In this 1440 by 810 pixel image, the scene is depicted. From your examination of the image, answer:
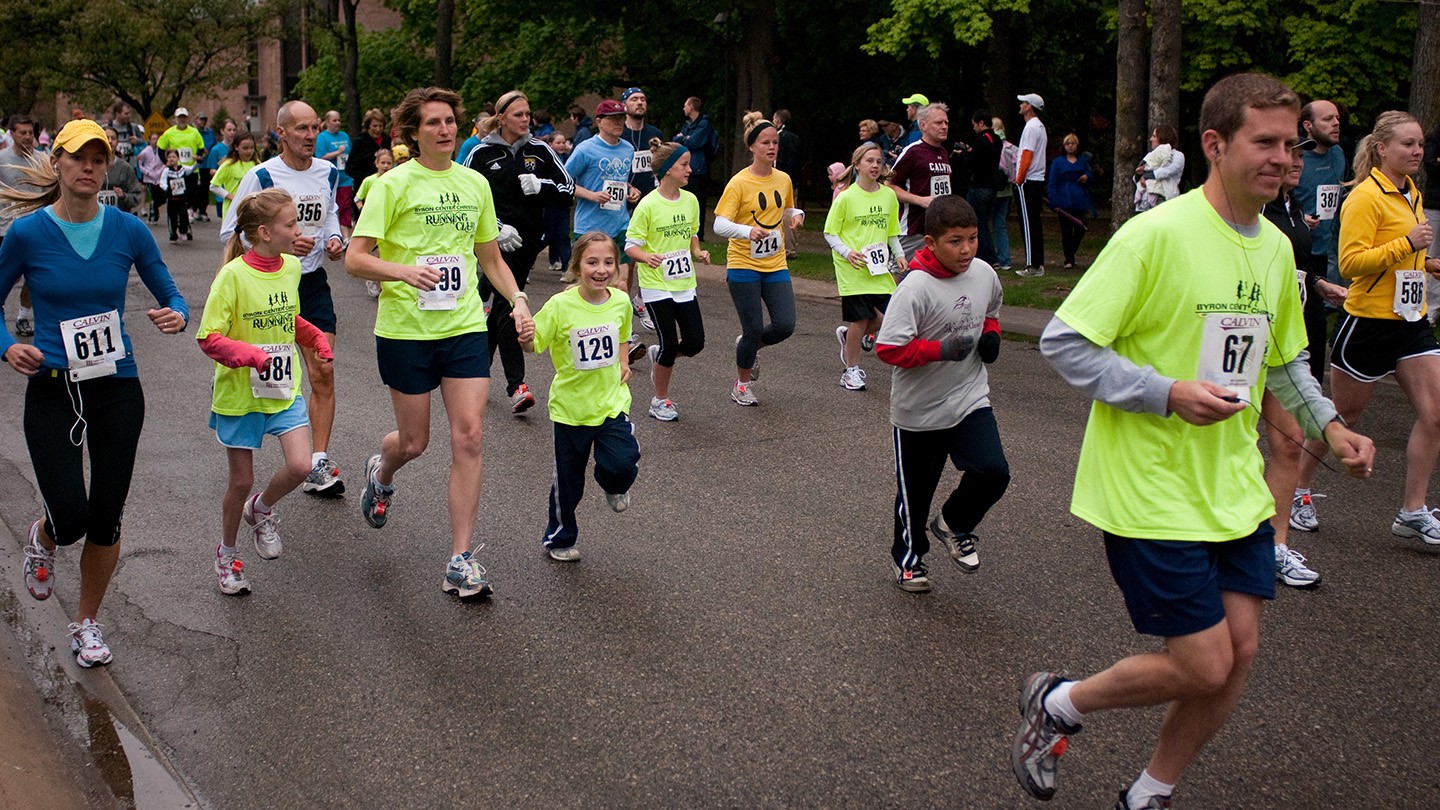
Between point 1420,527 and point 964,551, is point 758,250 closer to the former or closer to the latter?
point 964,551

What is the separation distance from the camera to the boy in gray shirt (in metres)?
5.95

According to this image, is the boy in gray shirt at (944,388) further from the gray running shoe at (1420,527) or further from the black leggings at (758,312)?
the black leggings at (758,312)

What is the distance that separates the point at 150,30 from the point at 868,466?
46177 mm

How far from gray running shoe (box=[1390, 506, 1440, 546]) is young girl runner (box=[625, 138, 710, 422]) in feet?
14.6

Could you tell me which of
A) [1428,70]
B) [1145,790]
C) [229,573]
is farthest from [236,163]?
[1145,790]

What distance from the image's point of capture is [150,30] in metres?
48.2

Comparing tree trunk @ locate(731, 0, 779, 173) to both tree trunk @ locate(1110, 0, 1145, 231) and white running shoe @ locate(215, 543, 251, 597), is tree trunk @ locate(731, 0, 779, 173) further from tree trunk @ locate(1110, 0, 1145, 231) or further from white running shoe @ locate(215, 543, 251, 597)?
white running shoe @ locate(215, 543, 251, 597)

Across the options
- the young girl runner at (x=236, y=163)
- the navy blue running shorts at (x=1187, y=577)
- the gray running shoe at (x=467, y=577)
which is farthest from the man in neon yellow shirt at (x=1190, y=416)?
the young girl runner at (x=236, y=163)

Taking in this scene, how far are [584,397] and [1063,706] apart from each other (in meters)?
3.08

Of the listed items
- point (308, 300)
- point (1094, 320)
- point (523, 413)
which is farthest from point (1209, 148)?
point (523, 413)

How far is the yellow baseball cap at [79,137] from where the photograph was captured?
518 centimetres

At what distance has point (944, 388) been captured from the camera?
607cm

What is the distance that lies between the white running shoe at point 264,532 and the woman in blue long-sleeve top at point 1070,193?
555 inches

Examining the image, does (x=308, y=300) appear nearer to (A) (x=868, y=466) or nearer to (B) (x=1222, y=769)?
(A) (x=868, y=466)
